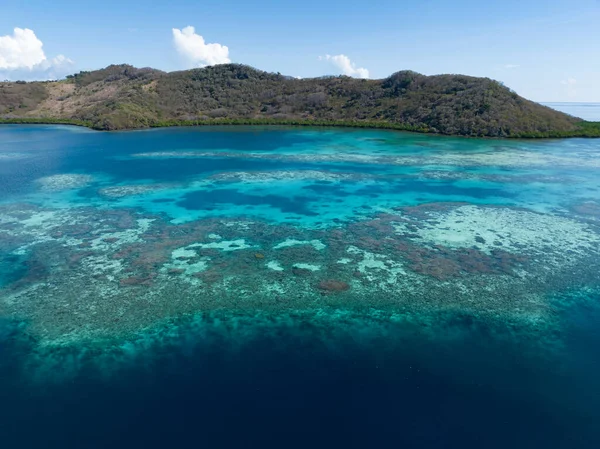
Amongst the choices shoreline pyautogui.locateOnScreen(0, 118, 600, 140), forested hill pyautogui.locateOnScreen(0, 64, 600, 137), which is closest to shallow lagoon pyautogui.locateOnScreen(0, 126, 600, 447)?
shoreline pyautogui.locateOnScreen(0, 118, 600, 140)

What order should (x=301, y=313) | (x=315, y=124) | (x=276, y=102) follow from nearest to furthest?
(x=301, y=313) → (x=315, y=124) → (x=276, y=102)

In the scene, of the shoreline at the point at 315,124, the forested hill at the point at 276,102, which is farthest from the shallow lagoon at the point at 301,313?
the forested hill at the point at 276,102

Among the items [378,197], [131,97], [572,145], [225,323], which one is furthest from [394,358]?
[131,97]

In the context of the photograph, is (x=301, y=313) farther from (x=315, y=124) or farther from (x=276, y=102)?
(x=276, y=102)

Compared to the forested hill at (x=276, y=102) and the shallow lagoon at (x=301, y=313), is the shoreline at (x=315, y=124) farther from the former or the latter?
the shallow lagoon at (x=301, y=313)

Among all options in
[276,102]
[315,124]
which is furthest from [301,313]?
[276,102]

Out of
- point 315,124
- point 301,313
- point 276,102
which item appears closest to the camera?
point 301,313

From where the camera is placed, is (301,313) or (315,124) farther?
(315,124)

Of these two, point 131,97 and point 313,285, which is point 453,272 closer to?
point 313,285
